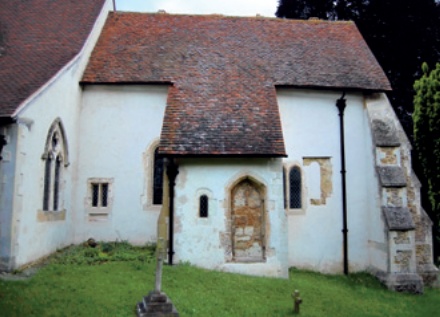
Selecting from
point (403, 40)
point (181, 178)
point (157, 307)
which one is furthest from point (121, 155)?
point (403, 40)

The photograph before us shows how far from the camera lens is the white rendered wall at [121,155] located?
1368cm

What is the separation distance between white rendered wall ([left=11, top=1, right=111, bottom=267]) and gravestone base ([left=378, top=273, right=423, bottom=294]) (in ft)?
32.1

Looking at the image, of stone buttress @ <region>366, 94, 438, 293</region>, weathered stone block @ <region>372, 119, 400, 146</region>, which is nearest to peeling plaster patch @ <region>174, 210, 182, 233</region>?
stone buttress @ <region>366, 94, 438, 293</region>

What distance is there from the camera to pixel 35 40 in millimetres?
13562

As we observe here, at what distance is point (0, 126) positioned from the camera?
1007cm

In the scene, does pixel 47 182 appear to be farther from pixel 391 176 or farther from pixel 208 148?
pixel 391 176

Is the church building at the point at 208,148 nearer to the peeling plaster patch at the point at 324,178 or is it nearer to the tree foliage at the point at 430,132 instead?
the peeling plaster patch at the point at 324,178

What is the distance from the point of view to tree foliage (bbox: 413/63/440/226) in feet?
56.2

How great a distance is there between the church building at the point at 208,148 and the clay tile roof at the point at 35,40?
2.8 inches

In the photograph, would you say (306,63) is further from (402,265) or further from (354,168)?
(402,265)

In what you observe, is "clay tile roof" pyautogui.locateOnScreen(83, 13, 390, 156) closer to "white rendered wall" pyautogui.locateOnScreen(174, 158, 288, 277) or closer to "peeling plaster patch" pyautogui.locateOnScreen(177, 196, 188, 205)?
"white rendered wall" pyautogui.locateOnScreen(174, 158, 288, 277)

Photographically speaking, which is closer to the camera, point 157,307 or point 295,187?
point 157,307

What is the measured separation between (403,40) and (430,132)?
24.7 feet

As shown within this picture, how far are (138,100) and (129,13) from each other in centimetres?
558
